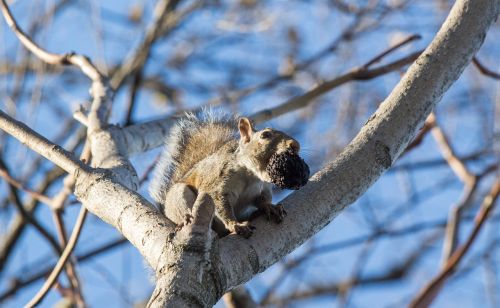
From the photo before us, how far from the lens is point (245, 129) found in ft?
9.80

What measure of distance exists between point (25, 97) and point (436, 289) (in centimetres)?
494

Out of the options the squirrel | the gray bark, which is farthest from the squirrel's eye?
the gray bark

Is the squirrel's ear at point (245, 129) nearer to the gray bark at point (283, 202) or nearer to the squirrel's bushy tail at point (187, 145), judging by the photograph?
the squirrel's bushy tail at point (187, 145)

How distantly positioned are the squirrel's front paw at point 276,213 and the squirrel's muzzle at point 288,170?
0.43 ft

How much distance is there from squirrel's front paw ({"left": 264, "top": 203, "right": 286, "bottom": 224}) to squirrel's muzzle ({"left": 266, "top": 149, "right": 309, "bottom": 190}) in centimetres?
13

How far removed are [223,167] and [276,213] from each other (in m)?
1.00

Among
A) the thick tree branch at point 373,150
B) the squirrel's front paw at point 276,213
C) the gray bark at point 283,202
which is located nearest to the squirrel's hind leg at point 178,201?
the gray bark at point 283,202

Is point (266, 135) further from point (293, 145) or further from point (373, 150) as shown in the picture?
point (373, 150)

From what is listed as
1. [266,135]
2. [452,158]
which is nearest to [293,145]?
[266,135]

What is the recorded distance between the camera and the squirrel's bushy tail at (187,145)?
3137mm

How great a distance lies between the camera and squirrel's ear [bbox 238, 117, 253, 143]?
2.97m

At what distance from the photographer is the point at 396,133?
2051 mm

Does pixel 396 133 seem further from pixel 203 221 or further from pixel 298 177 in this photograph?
pixel 203 221

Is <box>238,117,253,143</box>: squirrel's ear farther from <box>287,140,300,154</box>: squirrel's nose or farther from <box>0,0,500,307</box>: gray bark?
<box>0,0,500,307</box>: gray bark
